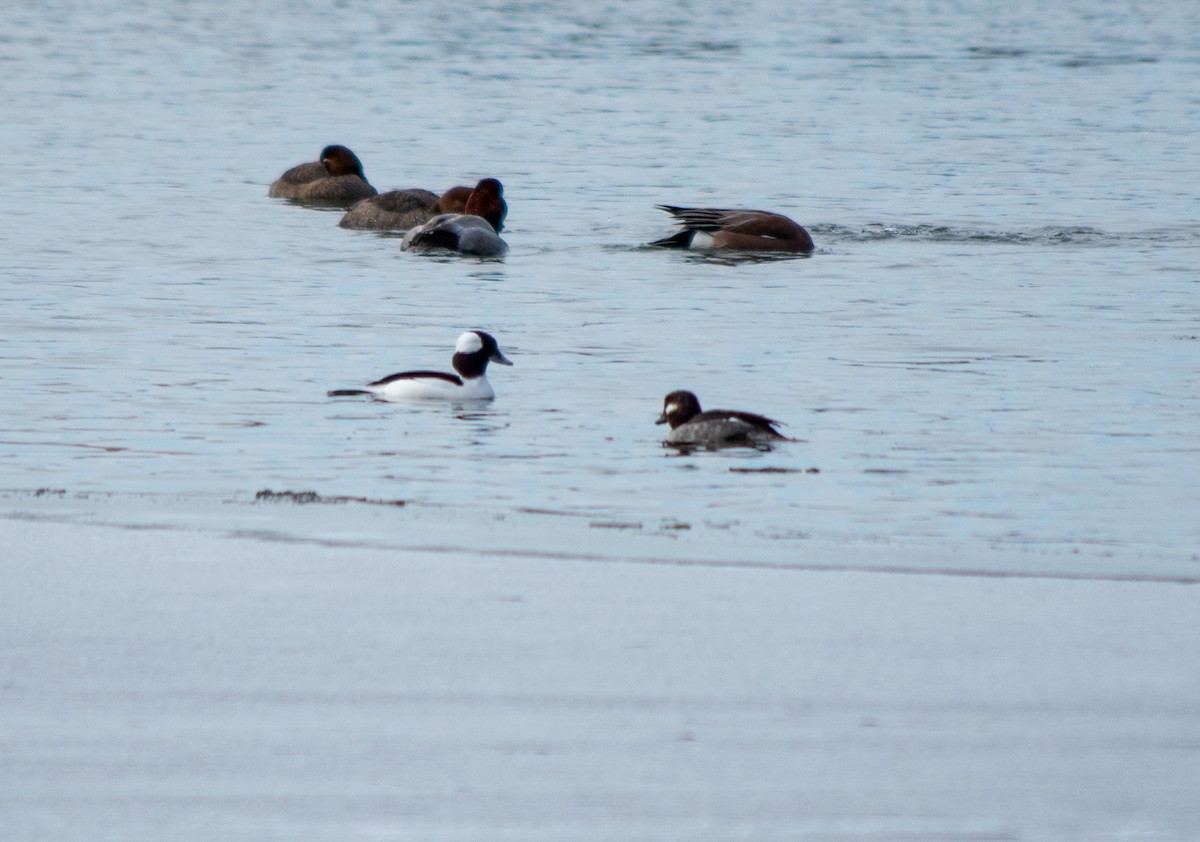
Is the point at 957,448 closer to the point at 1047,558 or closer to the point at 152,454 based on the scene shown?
the point at 1047,558

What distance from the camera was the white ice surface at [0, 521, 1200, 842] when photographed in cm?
476

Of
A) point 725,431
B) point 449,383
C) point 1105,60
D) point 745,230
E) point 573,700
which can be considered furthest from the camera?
point 1105,60

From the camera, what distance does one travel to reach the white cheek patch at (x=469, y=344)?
38.3 ft

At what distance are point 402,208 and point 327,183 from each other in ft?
8.33

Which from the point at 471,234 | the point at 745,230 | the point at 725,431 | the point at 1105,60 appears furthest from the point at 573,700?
the point at 1105,60

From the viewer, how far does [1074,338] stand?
45.9ft

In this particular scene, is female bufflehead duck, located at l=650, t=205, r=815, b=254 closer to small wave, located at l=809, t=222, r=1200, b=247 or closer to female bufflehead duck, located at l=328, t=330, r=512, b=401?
small wave, located at l=809, t=222, r=1200, b=247

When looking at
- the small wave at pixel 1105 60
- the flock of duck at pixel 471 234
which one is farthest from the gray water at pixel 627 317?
the small wave at pixel 1105 60

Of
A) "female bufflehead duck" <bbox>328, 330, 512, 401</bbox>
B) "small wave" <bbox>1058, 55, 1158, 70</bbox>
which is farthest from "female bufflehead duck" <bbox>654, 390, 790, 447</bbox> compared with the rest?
"small wave" <bbox>1058, 55, 1158, 70</bbox>

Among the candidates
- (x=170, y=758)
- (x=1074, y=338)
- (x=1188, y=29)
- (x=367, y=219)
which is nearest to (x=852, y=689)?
(x=170, y=758)

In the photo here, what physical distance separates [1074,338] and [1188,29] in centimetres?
4443

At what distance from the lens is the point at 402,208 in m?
20.9

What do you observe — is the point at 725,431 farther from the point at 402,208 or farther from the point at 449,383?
the point at 402,208

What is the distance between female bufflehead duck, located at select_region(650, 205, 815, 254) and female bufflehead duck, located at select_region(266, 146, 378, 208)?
222 inches
